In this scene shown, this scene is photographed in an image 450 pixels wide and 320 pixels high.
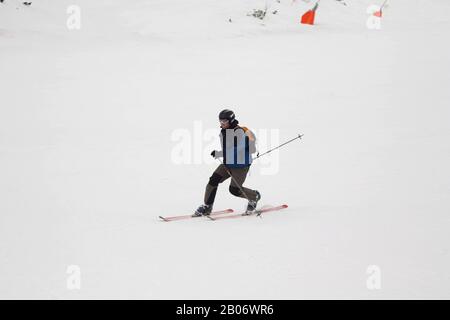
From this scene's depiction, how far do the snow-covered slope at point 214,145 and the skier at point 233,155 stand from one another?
1.28 ft

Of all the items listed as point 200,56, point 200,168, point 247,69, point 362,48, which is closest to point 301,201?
point 200,168

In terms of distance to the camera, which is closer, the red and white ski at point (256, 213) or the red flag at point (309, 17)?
the red and white ski at point (256, 213)

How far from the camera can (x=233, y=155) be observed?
22.2ft

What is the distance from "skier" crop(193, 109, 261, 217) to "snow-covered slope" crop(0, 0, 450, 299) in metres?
0.39

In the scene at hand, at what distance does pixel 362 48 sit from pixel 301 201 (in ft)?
38.8

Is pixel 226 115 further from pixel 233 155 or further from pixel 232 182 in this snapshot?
pixel 232 182

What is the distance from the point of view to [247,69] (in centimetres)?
1612

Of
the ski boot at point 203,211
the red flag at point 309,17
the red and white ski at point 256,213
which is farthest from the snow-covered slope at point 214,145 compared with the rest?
the red flag at point 309,17

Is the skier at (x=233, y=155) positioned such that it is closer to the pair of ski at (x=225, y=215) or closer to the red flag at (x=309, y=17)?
the pair of ski at (x=225, y=215)

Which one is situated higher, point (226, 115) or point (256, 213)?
point (226, 115)

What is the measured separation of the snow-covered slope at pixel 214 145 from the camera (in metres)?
5.29

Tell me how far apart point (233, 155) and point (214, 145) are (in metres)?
4.66

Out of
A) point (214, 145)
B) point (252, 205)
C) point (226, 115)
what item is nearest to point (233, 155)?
point (226, 115)
